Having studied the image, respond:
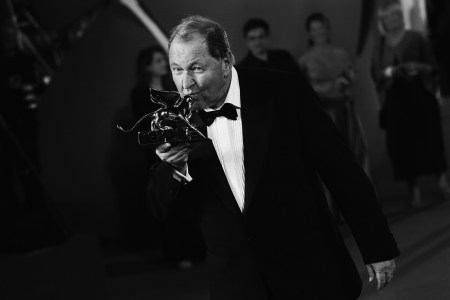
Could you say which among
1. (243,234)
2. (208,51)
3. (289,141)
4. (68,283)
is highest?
(208,51)

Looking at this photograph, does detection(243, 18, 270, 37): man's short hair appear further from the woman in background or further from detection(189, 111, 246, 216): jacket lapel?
detection(189, 111, 246, 216): jacket lapel

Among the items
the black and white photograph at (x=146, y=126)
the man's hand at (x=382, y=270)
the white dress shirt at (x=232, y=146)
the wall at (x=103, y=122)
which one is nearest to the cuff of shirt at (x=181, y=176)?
the white dress shirt at (x=232, y=146)

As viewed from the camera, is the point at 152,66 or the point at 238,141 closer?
the point at 238,141

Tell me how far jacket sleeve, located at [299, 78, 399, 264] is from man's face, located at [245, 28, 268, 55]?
11.5ft

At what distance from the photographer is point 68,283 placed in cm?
508

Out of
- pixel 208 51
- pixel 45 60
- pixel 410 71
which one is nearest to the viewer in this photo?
pixel 208 51

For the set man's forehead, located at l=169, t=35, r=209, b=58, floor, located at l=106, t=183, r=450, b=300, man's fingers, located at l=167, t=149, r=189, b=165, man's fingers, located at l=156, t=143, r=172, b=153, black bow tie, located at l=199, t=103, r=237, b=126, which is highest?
man's forehead, located at l=169, t=35, r=209, b=58

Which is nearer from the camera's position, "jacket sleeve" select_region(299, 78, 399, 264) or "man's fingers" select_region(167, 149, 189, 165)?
"man's fingers" select_region(167, 149, 189, 165)

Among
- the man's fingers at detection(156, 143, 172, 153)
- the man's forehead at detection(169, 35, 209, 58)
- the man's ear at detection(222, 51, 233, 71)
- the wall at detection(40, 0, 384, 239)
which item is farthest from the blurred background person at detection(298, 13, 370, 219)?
the man's fingers at detection(156, 143, 172, 153)

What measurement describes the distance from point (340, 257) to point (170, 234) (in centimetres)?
338

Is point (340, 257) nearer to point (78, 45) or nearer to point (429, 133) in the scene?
point (78, 45)

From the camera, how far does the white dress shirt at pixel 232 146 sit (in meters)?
2.12

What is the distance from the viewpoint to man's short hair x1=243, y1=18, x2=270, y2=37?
5707 mm

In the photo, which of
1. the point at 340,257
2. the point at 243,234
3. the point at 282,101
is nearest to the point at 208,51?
the point at 282,101
